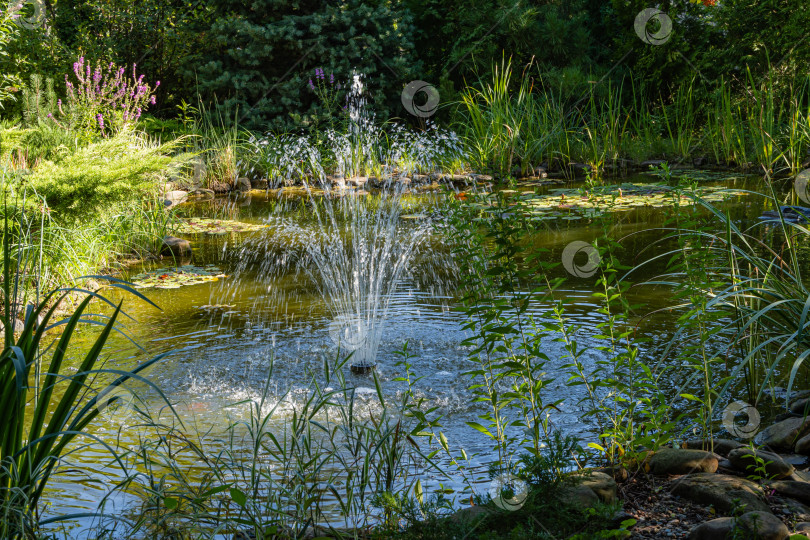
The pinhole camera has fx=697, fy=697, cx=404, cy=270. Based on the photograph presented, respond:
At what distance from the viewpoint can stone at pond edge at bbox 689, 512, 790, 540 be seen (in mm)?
1847

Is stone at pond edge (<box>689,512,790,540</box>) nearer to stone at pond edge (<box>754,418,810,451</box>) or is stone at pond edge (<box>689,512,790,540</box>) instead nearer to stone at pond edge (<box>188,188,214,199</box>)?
stone at pond edge (<box>754,418,810,451</box>)

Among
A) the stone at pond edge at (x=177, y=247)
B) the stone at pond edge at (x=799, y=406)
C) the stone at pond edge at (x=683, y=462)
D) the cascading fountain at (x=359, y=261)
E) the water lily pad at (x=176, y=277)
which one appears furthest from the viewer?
the stone at pond edge at (x=177, y=247)

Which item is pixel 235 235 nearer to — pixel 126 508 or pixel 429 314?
pixel 429 314

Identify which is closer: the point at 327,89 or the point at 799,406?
the point at 799,406

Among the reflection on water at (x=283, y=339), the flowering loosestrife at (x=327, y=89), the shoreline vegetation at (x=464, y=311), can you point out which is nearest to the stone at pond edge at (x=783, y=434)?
the shoreline vegetation at (x=464, y=311)

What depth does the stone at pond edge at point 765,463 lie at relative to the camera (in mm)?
2297

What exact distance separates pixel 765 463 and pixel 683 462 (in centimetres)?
26

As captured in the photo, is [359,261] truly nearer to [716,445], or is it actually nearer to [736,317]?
[736,317]

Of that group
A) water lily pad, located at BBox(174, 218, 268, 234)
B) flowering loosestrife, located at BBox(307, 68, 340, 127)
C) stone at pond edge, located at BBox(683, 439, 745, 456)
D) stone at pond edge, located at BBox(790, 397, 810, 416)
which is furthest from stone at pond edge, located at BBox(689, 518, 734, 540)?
flowering loosestrife, located at BBox(307, 68, 340, 127)

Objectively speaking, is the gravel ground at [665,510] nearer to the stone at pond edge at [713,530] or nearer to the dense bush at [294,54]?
the stone at pond edge at [713,530]

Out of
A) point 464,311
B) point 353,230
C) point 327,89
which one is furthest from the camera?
point 327,89

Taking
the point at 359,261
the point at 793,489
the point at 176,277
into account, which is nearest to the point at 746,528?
the point at 793,489

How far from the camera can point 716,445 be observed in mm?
2635

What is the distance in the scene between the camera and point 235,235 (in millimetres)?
7582
